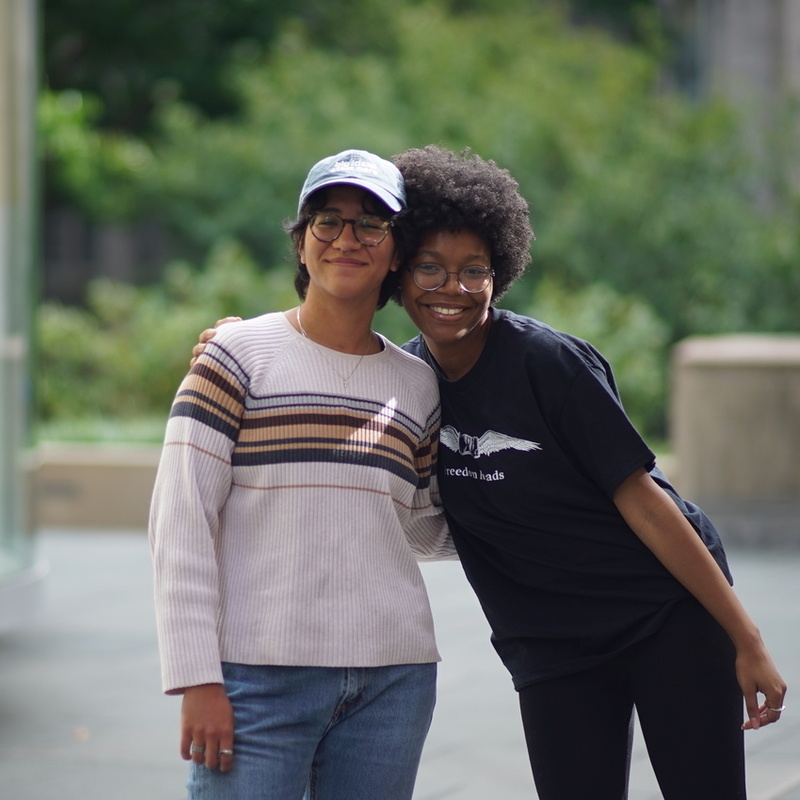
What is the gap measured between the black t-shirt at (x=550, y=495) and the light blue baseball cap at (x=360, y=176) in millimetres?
353

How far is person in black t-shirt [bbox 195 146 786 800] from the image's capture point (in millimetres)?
2584

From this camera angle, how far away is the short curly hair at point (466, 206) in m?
2.62

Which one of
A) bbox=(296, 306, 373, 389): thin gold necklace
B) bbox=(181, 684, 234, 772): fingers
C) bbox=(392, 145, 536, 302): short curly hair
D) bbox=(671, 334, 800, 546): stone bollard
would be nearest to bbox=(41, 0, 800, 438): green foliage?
bbox=(671, 334, 800, 546): stone bollard

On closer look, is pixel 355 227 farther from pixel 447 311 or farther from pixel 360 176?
pixel 447 311

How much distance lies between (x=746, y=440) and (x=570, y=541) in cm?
622

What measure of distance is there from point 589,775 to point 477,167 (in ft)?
3.93

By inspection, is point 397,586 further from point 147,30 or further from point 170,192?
point 147,30

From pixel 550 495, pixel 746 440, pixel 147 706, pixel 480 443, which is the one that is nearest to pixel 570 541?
pixel 550 495

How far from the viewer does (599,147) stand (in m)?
12.6

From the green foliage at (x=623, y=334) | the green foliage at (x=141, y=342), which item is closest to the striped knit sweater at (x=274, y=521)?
the green foliage at (x=623, y=334)

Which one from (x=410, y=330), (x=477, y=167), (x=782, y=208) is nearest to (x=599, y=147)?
(x=782, y=208)

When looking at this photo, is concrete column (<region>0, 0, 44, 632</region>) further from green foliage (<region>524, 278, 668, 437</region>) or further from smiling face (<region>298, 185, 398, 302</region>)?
green foliage (<region>524, 278, 668, 437</region>)

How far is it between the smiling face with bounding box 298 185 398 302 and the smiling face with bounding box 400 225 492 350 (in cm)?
12

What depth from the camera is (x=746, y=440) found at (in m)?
8.59
